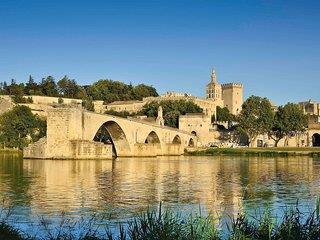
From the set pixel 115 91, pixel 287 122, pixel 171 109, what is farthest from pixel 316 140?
pixel 115 91

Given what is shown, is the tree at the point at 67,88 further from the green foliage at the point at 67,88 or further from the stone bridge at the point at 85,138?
the stone bridge at the point at 85,138

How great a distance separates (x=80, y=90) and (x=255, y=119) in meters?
40.6

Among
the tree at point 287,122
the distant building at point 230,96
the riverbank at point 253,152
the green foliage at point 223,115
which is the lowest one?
the riverbank at point 253,152

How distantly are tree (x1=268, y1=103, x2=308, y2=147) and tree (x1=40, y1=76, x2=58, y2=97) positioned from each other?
4167 centimetres

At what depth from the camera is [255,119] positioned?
89562 mm

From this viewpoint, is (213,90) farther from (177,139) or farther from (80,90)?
(177,139)

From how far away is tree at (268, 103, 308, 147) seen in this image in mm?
89938

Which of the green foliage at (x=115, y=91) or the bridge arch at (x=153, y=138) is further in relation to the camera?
the green foliage at (x=115, y=91)

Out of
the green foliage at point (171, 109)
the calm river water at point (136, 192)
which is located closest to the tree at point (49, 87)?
the green foliage at point (171, 109)

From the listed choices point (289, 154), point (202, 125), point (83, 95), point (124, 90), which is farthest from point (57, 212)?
point (124, 90)

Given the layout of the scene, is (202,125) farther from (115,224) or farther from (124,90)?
(115,224)

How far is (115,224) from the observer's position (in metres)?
16.0

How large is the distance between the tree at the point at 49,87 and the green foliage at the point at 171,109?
1711 cm

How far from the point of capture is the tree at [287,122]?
89938 mm
